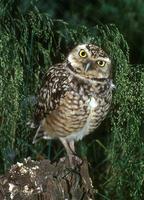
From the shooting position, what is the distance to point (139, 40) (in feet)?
15.9

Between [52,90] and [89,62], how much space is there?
0.17 m

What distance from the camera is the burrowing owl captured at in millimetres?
2838

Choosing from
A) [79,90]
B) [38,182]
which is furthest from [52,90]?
[38,182]

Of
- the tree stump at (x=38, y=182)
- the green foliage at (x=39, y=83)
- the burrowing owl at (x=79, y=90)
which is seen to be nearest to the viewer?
the tree stump at (x=38, y=182)

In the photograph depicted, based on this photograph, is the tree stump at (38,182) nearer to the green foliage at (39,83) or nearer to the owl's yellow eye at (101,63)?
the green foliage at (39,83)

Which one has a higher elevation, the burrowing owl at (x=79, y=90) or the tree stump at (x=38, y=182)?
the burrowing owl at (x=79, y=90)

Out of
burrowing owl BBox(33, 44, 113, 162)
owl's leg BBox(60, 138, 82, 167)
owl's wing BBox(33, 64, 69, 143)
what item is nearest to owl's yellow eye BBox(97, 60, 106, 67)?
burrowing owl BBox(33, 44, 113, 162)

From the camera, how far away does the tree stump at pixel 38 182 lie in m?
2.47

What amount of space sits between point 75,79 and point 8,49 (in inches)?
10.8

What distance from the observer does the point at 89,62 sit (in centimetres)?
284

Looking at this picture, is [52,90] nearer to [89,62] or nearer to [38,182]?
[89,62]

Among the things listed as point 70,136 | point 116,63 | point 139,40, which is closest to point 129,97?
point 116,63

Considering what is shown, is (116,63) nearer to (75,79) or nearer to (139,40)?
(75,79)

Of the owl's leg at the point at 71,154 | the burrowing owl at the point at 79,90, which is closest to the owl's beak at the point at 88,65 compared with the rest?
the burrowing owl at the point at 79,90
